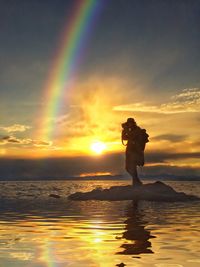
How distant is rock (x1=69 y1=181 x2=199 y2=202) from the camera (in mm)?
56000

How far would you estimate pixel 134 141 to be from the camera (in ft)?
217

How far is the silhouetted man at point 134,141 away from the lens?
216 feet

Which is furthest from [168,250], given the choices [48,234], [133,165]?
[133,165]

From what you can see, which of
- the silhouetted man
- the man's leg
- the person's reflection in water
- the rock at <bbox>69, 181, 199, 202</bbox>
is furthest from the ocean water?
the silhouetted man

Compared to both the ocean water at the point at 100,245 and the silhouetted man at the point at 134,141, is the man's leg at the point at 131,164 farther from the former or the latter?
the ocean water at the point at 100,245

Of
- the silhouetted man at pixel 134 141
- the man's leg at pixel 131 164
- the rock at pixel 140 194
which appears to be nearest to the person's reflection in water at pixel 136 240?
the rock at pixel 140 194

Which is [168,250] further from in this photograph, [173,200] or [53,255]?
[173,200]

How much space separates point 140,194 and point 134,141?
10.3 metres

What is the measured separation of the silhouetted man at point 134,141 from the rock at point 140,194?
21.1 ft

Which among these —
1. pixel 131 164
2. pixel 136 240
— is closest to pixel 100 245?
pixel 136 240

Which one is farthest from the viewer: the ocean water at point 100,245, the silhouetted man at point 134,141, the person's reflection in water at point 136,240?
the silhouetted man at point 134,141

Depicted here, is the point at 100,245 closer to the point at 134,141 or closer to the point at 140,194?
the point at 140,194

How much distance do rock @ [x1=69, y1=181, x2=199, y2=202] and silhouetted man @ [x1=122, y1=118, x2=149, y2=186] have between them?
643cm

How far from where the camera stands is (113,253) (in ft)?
51.3
